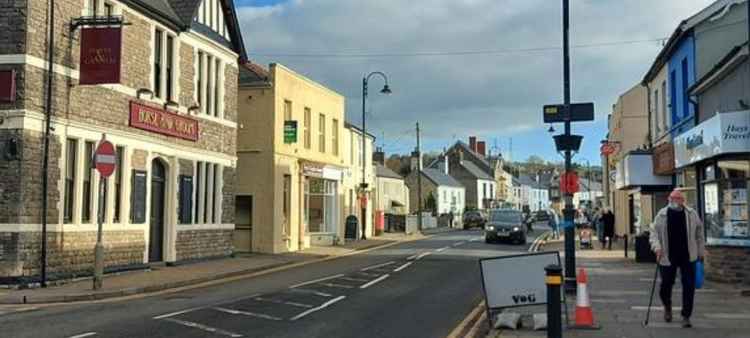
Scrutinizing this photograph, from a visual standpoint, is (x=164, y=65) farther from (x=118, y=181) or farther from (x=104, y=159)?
(x=104, y=159)

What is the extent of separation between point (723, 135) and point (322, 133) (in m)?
23.1

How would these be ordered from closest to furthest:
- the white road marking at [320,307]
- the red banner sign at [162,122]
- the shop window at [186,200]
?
the white road marking at [320,307]
the red banner sign at [162,122]
the shop window at [186,200]

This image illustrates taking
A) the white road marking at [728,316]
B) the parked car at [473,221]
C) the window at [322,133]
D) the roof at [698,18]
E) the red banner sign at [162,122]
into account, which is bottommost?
the white road marking at [728,316]

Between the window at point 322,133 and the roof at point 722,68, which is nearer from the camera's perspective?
the roof at point 722,68

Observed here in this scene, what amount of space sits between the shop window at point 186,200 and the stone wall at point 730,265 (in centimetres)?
1512

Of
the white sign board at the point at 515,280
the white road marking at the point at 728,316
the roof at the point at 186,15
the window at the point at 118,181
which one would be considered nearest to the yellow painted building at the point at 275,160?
the roof at the point at 186,15

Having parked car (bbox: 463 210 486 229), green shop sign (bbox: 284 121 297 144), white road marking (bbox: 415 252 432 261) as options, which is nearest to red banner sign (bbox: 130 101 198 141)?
green shop sign (bbox: 284 121 297 144)

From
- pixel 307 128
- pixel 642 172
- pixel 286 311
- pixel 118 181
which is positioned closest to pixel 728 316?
pixel 286 311

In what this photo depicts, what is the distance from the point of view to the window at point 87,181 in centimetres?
1905

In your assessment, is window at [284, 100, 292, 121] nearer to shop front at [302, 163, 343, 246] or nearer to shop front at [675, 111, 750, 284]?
shop front at [302, 163, 343, 246]

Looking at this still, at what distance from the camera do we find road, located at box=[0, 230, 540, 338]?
11.0 meters

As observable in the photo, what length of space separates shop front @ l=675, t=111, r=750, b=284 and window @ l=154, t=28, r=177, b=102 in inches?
579

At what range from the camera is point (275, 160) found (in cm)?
3075

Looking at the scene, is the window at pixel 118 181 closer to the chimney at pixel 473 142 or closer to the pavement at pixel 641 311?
the pavement at pixel 641 311
